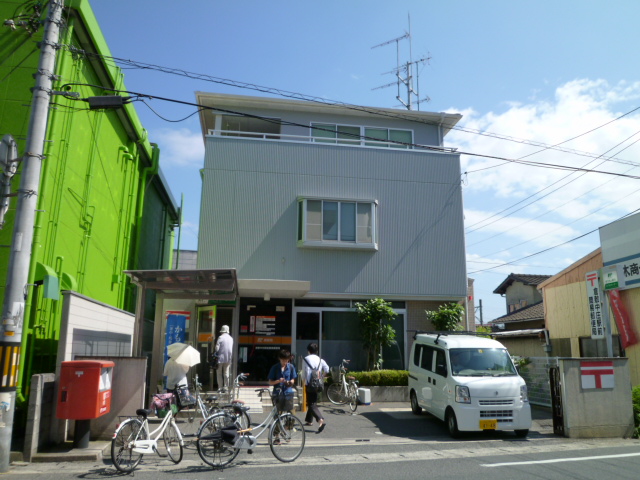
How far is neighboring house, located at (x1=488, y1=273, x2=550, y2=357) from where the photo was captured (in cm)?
2222

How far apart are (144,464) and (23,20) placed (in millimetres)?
8673

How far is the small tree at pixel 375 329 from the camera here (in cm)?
1705

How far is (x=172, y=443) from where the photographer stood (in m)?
8.30

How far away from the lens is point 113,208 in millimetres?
15266

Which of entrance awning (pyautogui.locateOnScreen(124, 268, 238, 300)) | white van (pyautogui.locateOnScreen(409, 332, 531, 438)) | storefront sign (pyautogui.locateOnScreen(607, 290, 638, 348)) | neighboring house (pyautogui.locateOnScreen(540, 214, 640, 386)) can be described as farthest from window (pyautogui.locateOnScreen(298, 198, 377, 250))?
storefront sign (pyautogui.locateOnScreen(607, 290, 638, 348))

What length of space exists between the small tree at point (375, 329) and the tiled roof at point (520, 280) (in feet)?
76.6

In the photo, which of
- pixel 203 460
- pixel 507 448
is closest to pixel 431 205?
pixel 507 448

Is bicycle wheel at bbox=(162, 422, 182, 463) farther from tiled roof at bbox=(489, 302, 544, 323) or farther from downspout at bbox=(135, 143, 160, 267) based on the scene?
tiled roof at bbox=(489, 302, 544, 323)

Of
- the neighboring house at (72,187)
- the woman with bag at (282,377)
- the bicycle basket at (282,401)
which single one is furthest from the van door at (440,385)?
the neighboring house at (72,187)

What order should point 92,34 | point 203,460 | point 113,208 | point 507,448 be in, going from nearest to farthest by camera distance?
1. point 203,460
2. point 507,448
3. point 92,34
4. point 113,208

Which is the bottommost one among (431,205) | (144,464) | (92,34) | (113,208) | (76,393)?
(144,464)

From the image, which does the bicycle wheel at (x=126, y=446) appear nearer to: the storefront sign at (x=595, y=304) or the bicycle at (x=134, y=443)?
the bicycle at (x=134, y=443)

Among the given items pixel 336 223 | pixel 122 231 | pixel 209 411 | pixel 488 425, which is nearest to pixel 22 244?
pixel 209 411

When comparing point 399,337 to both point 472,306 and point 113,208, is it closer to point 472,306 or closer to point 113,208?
point 472,306
